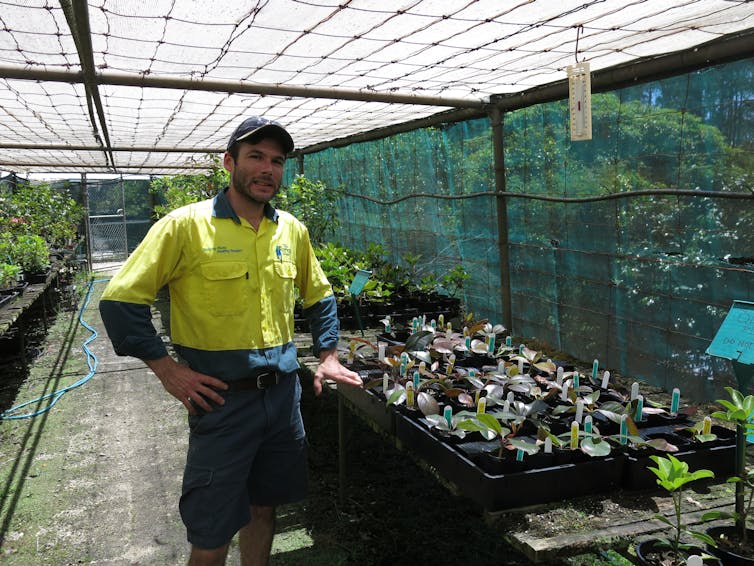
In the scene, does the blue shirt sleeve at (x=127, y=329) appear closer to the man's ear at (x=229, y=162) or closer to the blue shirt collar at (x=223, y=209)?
the blue shirt collar at (x=223, y=209)

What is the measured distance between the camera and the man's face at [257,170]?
1.89m

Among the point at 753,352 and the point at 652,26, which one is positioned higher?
the point at 652,26

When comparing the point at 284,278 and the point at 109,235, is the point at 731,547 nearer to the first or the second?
the point at 284,278

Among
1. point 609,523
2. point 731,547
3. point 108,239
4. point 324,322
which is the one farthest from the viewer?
point 108,239

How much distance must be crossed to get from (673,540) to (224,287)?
4.61 ft

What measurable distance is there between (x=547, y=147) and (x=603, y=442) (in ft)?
8.01

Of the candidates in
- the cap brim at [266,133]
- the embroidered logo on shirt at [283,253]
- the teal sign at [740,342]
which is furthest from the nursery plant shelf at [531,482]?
the cap brim at [266,133]

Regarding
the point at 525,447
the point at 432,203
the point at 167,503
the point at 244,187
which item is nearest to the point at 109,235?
the point at 432,203

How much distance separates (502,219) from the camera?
4039 millimetres

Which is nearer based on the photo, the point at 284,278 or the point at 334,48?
the point at 284,278

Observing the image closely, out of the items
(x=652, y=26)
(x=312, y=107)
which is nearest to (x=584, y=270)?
(x=652, y=26)

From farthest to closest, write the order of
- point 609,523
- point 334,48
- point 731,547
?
point 334,48, point 609,523, point 731,547

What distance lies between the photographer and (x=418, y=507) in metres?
2.98

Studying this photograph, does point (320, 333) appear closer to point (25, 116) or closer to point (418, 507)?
point (418, 507)
